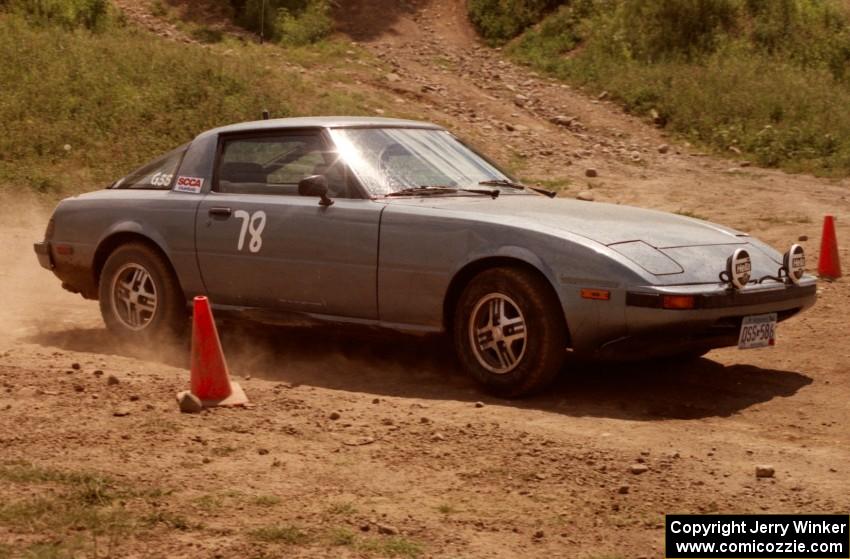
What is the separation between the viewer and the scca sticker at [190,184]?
853 cm

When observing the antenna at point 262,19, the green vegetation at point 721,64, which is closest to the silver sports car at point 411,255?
the green vegetation at point 721,64

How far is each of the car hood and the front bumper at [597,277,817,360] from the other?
15.0 inches

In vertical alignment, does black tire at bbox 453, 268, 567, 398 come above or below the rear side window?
below

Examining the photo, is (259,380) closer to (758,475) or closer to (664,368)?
(664,368)

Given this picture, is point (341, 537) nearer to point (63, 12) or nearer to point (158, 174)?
point (158, 174)

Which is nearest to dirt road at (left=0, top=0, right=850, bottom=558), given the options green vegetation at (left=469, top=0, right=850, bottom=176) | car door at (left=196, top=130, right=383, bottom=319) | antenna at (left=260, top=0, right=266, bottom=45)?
car door at (left=196, top=130, right=383, bottom=319)

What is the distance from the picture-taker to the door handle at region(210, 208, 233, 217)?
27.0 feet

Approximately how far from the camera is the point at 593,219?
7348 millimetres

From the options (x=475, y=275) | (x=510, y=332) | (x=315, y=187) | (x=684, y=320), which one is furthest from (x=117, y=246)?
(x=684, y=320)

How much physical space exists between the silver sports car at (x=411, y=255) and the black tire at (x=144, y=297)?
0.01m

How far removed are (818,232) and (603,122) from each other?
7.80 metres

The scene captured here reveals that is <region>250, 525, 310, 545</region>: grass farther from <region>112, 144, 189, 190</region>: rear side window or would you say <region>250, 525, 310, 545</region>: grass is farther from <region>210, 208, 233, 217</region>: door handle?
<region>112, 144, 189, 190</region>: rear side window

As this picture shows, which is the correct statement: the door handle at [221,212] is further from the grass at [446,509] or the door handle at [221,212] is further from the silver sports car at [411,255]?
the grass at [446,509]

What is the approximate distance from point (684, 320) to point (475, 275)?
1147 mm
